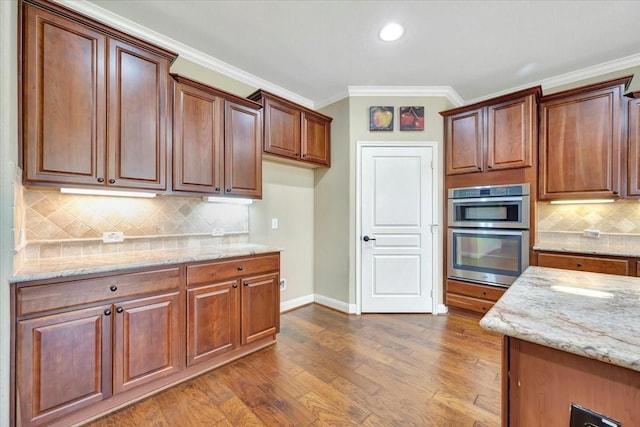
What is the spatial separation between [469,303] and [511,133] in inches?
73.3

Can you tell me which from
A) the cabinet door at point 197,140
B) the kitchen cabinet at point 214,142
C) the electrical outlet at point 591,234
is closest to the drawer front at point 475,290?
the electrical outlet at point 591,234

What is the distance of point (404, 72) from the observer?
2.92 metres

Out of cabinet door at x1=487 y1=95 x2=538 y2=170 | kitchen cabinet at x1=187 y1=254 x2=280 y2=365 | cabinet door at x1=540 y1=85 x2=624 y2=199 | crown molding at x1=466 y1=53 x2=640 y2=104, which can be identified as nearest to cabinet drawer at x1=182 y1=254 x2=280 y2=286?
kitchen cabinet at x1=187 y1=254 x2=280 y2=365

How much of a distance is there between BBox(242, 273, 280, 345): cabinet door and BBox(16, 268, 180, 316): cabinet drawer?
0.59 meters

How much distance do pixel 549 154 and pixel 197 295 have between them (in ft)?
11.6

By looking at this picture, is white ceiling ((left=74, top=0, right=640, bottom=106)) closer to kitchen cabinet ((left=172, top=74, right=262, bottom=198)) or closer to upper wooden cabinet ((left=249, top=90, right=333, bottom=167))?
upper wooden cabinet ((left=249, top=90, right=333, bottom=167))

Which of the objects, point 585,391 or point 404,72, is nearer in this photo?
point 585,391

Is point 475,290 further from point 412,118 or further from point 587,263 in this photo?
point 412,118

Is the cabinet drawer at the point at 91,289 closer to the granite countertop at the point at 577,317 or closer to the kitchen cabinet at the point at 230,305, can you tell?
the kitchen cabinet at the point at 230,305

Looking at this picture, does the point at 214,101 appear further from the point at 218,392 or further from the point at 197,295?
the point at 218,392

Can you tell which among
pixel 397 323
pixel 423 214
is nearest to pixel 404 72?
pixel 423 214

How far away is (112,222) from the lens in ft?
6.84

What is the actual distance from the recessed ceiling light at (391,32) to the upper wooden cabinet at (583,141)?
1.74 m

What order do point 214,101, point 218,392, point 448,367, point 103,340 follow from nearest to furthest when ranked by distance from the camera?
point 103,340, point 218,392, point 448,367, point 214,101
